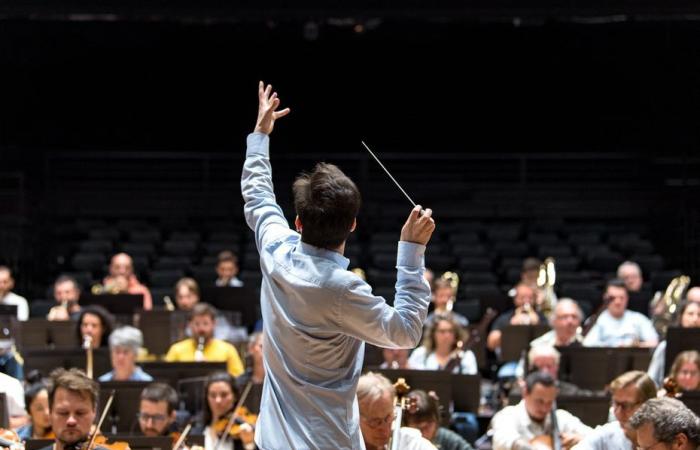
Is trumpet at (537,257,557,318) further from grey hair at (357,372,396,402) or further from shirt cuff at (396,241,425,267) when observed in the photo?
shirt cuff at (396,241,425,267)

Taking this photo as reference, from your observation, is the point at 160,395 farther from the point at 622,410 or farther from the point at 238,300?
the point at 238,300

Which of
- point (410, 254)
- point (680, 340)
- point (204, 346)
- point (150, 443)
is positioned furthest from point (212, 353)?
point (410, 254)

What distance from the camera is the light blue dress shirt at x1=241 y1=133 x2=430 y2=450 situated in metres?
3.44

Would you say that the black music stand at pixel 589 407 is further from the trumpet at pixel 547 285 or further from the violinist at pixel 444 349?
A: the trumpet at pixel 547 285

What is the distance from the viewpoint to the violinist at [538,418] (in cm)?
729

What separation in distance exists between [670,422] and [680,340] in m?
3.84

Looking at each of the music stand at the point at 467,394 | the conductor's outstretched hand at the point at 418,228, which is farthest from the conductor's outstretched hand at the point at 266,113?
the music stand at the point at 467,394

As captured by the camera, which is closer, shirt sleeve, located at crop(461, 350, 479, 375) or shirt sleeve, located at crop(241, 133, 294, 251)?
shirt sleeve, located at crop(241, 133, 294, 251)

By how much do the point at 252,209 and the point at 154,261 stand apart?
1081cm

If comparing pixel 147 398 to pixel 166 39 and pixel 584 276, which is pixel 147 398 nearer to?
pixel 584 276

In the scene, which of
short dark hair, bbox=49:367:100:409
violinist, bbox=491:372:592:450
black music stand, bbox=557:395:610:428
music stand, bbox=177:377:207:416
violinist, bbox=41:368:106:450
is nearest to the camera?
violinist, bbox=41:368:106:450

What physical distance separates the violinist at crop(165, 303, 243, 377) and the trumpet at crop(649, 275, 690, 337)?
361cm

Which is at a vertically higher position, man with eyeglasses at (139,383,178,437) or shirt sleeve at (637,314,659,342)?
shirt sleeve at (637,314,659,342)

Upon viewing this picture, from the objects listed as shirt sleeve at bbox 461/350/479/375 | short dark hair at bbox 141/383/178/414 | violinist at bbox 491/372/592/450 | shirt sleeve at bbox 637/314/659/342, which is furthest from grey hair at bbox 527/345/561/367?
short dark hair at bbox 141/383/178/414
